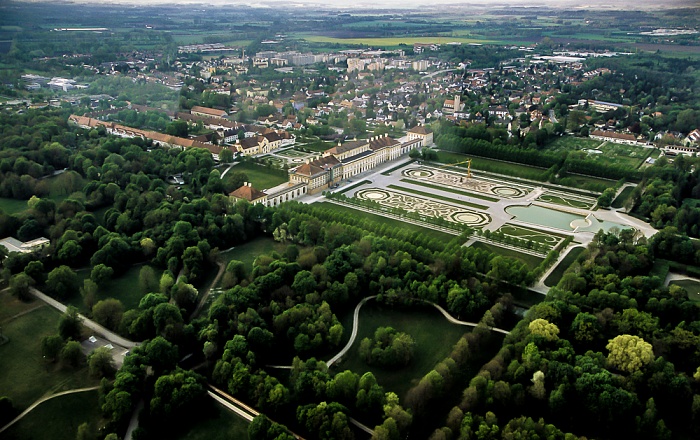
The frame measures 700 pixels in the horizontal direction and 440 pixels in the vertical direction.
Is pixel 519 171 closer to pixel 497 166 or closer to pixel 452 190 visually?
pixel 497 166

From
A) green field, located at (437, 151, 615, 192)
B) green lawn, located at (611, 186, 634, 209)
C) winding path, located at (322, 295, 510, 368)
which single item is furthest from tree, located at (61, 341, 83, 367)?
green lawn, located at (611, 186, 634, 209)

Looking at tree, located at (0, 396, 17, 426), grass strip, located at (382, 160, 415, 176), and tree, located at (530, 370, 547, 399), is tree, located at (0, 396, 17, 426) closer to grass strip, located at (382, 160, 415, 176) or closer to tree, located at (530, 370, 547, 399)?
tree, located at (530, 370, 547, 399)

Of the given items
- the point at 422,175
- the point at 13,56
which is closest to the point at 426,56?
the point at 422,175

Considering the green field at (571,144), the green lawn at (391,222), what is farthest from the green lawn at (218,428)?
the green field at (571,144)

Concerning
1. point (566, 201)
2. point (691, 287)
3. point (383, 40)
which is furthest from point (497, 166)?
point (383, 40)

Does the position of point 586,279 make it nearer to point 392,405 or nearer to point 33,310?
point 392,405

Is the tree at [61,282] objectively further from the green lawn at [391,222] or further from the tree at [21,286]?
the green lawn at [391,222]
